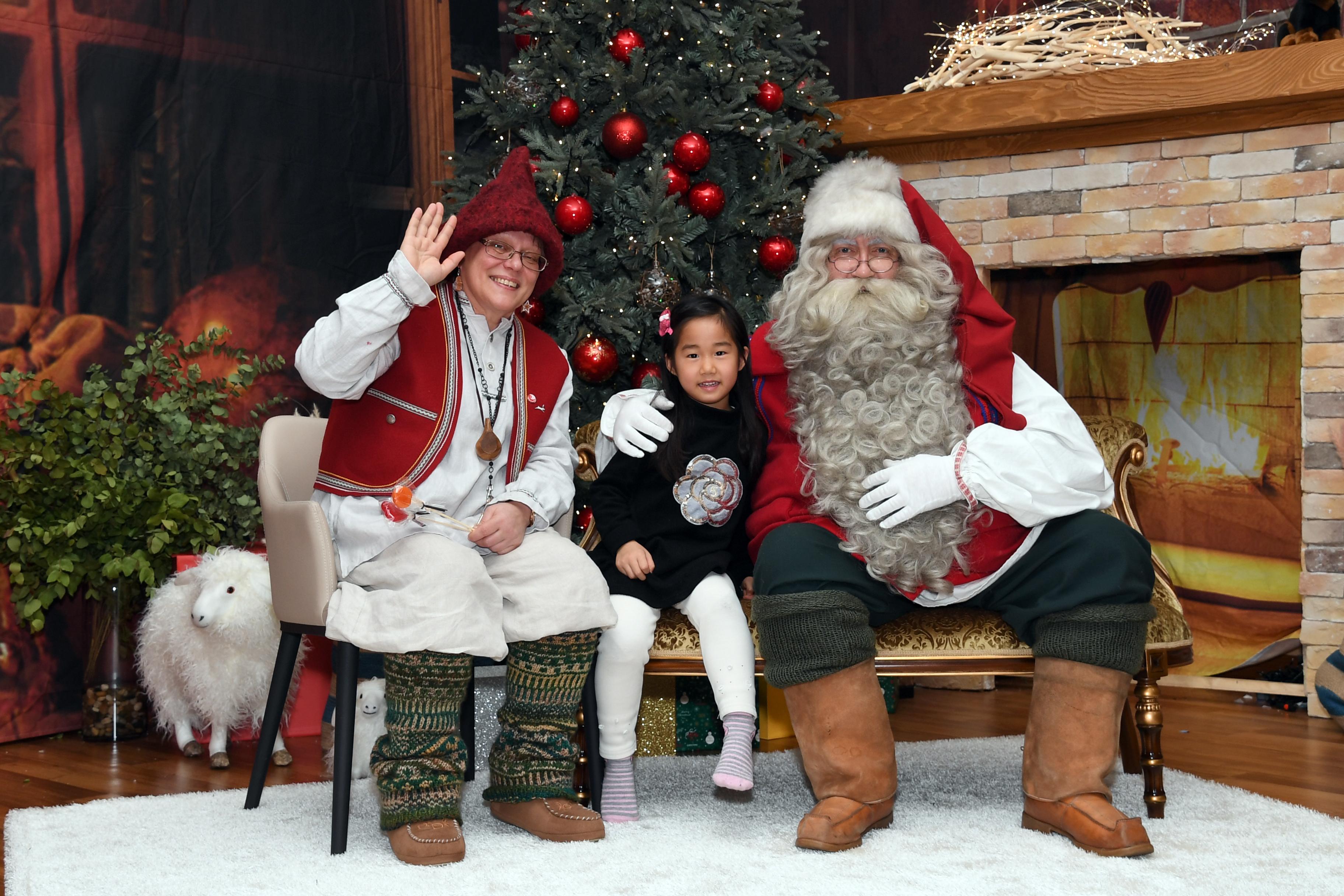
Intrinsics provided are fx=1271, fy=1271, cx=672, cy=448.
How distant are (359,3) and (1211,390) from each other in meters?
3.44

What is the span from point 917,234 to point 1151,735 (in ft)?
4.09

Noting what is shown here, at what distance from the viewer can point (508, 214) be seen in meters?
2.83

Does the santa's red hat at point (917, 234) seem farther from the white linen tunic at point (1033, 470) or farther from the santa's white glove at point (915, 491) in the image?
the santa's white glove at point (915, 491)

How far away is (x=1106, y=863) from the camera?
7.97 feet

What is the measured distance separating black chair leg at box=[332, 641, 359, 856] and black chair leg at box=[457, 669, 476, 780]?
0.67 m

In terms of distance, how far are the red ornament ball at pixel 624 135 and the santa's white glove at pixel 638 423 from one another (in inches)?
48.9

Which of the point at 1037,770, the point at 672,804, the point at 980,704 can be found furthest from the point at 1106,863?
the point at 980,704

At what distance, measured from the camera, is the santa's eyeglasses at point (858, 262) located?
296 cm

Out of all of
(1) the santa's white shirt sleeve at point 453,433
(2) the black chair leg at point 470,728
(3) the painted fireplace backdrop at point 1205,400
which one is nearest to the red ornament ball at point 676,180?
(1) the santa's white shirt sleeve at point 453,433

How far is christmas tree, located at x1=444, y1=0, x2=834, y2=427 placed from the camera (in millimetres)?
4035

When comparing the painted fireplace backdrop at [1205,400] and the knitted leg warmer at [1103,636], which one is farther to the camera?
the painted fireplace backdrop at [1205,400]

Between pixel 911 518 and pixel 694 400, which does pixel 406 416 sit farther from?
pixel 911 518

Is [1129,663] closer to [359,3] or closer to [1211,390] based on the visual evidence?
[1211,390]

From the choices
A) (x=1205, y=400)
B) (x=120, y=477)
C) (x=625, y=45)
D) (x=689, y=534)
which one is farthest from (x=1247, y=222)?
(x=120, y=477)
